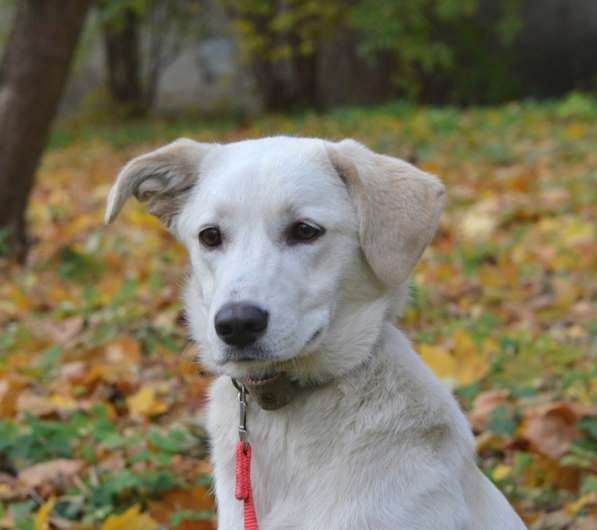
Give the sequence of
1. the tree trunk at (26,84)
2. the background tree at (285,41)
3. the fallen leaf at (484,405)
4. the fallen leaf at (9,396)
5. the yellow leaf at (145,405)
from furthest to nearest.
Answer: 1. the background tree at (285,41)
2. the tree trunk at (26,84)
3. the yellow leaf at (145,405)
4. the fallen leaf at (9,396)
5. the fallen leaf at (484,405)

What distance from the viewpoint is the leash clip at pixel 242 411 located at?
10.0 ft

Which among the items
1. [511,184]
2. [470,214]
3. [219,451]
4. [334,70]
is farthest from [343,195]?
[334,70]

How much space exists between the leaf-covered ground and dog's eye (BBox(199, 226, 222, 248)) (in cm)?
106

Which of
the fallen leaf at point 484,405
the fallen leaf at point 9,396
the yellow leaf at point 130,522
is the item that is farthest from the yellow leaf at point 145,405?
the fallen leaf at point 484,405

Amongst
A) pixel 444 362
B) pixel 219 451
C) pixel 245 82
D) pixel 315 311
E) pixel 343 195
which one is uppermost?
pixel 343 195

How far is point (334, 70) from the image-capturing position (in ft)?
66.3

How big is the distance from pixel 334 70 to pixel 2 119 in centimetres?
1262

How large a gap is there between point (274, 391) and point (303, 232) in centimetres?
49

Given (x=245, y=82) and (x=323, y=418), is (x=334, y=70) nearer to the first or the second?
(x=245, y=82)

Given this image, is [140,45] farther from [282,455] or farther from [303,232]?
[282,455]

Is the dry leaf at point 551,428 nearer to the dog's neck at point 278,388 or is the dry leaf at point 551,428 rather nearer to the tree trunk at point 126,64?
the dog's neck at point 278,388

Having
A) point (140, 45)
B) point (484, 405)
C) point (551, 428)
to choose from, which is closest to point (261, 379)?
point (551, 428)

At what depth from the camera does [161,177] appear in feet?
11.3

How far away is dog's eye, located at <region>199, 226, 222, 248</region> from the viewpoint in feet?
10.4
